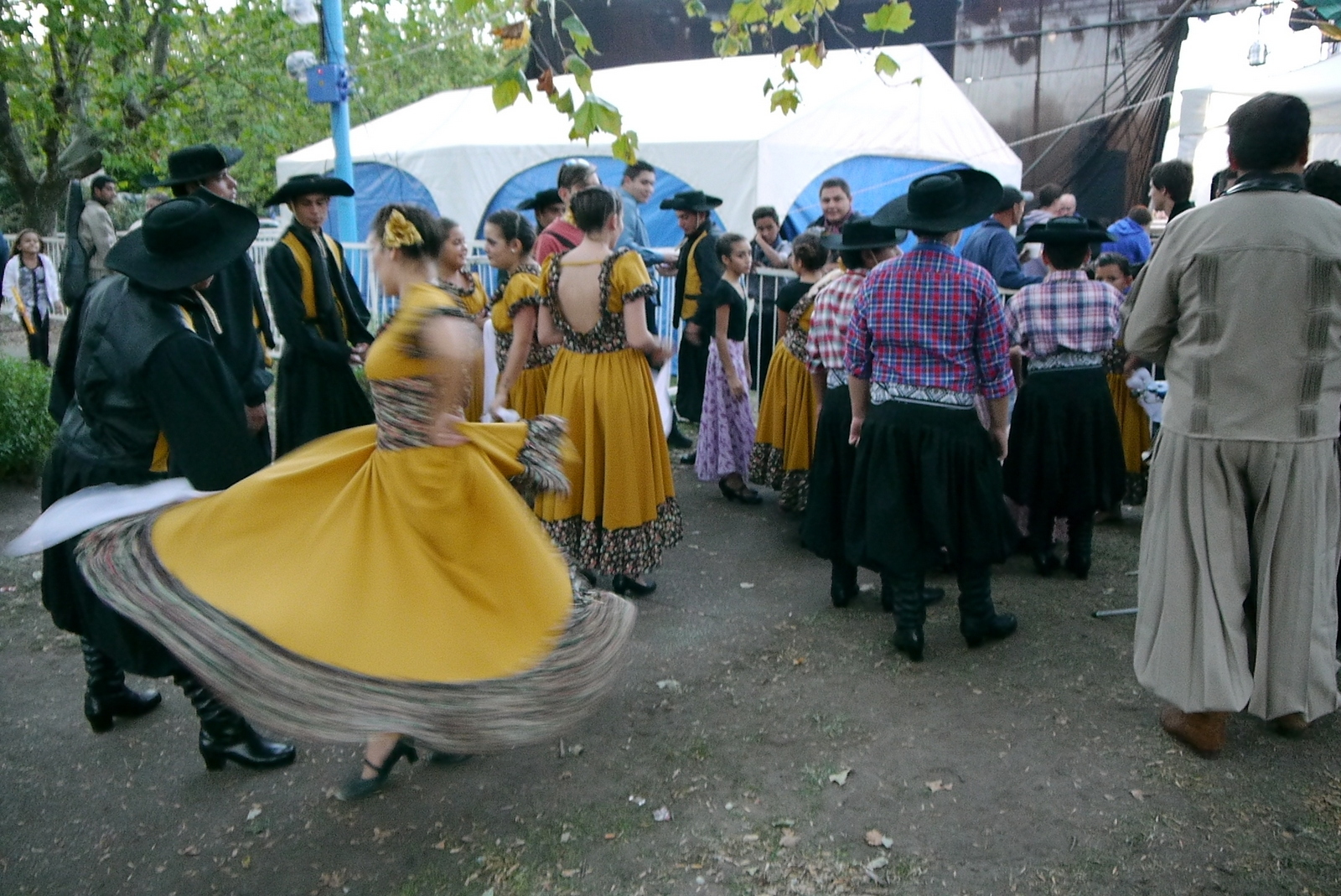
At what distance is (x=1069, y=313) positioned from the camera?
4.97m

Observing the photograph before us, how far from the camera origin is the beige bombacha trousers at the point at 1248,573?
346 centimetres

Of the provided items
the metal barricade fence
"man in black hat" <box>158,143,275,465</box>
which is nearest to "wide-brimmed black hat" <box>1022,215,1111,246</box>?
the metal barricade fence

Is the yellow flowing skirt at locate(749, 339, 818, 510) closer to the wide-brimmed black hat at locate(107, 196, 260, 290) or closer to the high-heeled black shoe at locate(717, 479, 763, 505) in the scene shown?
the high-heeled black shoe at locate(717, 479, 763, 505)

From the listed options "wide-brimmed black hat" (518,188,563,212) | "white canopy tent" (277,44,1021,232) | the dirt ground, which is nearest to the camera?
the dirt ground

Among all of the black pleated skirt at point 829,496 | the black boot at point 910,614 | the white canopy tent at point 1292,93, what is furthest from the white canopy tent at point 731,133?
the black boot at point 910,614

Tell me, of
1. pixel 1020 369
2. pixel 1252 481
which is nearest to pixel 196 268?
pixel 1252 481

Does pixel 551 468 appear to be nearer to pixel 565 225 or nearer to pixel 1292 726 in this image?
pixel 1292 726

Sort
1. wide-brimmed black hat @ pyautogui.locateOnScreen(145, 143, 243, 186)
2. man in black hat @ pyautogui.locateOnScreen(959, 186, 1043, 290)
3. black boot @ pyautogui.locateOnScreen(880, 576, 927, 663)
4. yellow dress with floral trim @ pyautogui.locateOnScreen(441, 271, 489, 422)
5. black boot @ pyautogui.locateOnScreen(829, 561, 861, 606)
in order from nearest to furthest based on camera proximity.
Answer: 1. black boot @ pyautogui.locateOnScreen(880, 576, 927, 663)
2. wide-brimmed black hat @ pyautogui.locateOnScreen(145, 143, 243, 186)
3. black boot @ pyautogui.locateOnScreen(829, 561, 861, 606)
4. yellow dress with floral trim @ pyautogui.locateOnScreen(441, 271, 489, 422)
5. man in black hat @ pyautogui.locateOnScreen(959, 186, 1043, 290)

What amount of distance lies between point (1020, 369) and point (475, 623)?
3770 millimetres

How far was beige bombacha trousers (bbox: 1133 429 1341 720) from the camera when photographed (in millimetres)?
3459

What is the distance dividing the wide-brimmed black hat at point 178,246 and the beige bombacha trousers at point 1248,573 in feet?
→ 10.4

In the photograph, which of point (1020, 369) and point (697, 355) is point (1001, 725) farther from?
point (697, 355)

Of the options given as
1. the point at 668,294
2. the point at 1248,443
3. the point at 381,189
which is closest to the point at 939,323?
the point at 1248,443

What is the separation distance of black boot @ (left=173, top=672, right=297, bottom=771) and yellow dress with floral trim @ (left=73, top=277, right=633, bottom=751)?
0.68m
